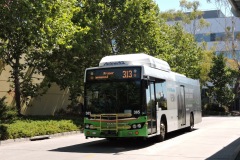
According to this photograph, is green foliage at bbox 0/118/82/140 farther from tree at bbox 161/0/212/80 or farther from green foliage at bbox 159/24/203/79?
green foliage at bbox 159/24/203/79

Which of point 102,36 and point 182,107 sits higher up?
point 102,36

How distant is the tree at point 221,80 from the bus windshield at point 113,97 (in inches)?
1879

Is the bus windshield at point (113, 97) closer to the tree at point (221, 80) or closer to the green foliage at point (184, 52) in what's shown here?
the green foliage at point (184, 52)

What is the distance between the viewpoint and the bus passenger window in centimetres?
1659

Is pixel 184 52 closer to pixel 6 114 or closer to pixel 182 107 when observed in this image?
pixel 182 107

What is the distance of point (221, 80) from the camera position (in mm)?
60531

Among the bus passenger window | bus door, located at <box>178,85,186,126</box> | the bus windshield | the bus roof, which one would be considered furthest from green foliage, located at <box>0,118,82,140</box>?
the bus passenger window

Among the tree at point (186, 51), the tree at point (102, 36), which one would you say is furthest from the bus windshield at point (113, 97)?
the tree at point (186, 51)

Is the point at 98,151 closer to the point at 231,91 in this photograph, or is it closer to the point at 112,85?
the point at 112,85

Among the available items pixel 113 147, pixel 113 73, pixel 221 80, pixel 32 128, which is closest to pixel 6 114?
pixel 32 128

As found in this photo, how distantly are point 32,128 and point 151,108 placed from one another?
7.67 m

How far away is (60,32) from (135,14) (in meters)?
12.2

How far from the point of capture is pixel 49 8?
56.2 ft

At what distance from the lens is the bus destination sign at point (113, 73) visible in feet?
49.4
